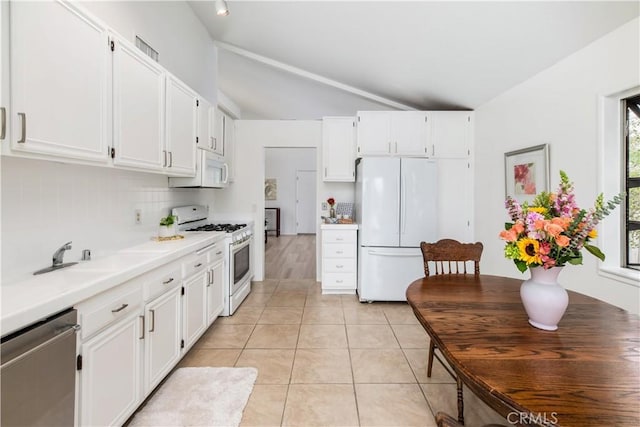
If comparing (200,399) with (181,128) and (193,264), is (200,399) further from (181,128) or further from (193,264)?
(181,128)

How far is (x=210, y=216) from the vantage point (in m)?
4.16

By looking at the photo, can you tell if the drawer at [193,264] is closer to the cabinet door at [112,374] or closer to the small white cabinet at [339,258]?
the cabinet door at [112,374]

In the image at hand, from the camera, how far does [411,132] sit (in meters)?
3.79

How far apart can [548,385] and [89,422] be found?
5.83ft

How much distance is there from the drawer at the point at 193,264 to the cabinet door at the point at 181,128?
0.74 metres

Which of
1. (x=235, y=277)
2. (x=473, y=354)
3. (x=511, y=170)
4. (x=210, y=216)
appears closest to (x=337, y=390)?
(x=473, y=354)

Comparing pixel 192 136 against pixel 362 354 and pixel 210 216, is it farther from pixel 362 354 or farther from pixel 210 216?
pixel 362 354

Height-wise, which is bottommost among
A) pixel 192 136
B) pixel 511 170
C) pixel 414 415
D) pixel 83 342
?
pixel 414 415

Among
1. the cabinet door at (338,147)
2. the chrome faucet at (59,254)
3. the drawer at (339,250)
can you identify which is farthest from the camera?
the cabinet door at (338,147)

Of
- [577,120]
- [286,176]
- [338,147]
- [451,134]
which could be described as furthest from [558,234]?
[286,176]

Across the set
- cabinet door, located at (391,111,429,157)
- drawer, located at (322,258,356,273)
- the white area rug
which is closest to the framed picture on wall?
cabinet door, located at (391,111,429,157)

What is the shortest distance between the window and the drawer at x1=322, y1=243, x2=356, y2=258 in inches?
102

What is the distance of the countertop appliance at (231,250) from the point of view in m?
3.07

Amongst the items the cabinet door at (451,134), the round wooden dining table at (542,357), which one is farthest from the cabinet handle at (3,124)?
the cabinet door at (451,134)
